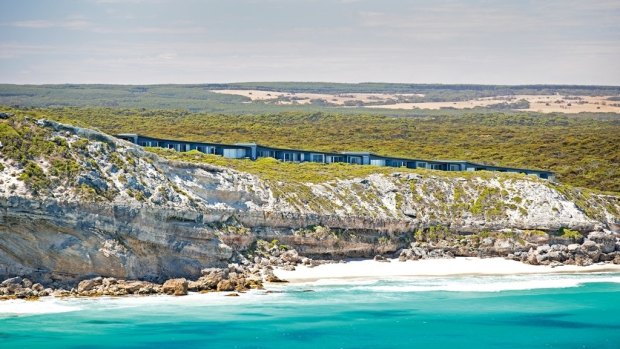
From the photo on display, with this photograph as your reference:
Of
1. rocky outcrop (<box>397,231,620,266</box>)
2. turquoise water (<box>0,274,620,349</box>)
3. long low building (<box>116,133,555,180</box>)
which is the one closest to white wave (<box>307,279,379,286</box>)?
turquoise water (<box>0,274,620,349</box>)

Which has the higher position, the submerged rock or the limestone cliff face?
the limestone cliff face

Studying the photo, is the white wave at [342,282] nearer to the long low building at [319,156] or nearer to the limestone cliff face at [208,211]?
the limestone cliff face at [208,211]

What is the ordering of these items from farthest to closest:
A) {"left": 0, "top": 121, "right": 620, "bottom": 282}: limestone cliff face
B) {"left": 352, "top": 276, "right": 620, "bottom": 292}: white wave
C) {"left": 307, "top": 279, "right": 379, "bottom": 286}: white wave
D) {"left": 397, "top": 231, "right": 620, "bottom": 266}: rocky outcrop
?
1. {"left": 397, "top": 231, "right": 620, "bottom": 266}: rocky outcrop
2. {"left": 352, "top": 276, "right": 620, "bottom": 292}: white wave
3. {"left": 307, "top": 279, "right": 379, "bottom": 286}: white wave
4. {"left": 0, "top": 121, "right": 620, "bottom": 282}: limestone cliff face

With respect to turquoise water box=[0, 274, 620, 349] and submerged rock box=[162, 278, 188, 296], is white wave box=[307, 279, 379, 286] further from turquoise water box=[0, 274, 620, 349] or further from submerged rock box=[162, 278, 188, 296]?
submerged rock box=[162, 278, 188, 296]

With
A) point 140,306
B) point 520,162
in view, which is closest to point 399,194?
point 140,306

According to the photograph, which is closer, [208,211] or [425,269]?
[208,211]

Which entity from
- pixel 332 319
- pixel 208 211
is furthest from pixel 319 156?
pixel 332 319

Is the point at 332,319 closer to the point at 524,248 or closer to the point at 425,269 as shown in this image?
the point at 425,269
